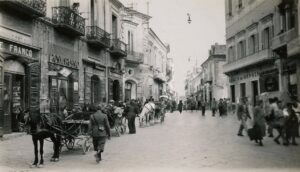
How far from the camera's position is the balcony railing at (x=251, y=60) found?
13.4 metres

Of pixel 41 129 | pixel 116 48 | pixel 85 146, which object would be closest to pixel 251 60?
pixel 85 146

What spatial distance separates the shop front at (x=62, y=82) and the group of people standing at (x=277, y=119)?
22.7 feet

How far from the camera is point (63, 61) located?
53.1 feet

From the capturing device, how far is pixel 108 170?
7180 millimetres

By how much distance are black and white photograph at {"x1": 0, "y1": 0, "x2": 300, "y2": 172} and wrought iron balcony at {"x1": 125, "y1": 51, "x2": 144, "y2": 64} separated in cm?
720

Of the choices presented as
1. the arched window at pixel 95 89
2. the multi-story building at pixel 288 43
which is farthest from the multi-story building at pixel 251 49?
the arched window at pixel 95 89

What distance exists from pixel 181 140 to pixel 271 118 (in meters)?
2.53

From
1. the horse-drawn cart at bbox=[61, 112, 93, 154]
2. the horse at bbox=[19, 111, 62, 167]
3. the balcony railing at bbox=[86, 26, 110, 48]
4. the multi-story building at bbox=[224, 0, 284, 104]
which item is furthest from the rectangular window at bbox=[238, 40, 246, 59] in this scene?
the horse at bbox=[19, 111, 62, 167]

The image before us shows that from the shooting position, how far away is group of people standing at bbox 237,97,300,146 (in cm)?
998

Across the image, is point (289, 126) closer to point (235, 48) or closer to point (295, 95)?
point (295, 95)

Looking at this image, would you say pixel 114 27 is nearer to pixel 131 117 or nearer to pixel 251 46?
pixel 251 46

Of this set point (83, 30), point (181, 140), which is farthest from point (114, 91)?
point (181, 140)

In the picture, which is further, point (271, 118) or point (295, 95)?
point (295, 95)

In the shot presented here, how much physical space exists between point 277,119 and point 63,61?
8.87 metres
